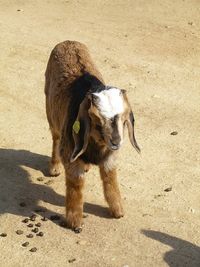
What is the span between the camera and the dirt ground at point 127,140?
301 inches

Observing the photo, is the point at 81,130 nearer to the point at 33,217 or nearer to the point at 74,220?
the point at 74,220

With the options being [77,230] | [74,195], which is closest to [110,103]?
[74,195]

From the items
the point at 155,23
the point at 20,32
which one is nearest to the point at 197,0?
the point at 155,23

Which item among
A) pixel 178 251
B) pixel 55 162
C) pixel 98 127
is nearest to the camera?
pixel 98 127

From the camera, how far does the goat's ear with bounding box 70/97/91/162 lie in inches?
275

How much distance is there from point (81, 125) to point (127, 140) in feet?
9.95

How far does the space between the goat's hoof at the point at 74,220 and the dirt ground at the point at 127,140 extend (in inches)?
3.7

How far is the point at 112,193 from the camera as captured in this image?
26.7 ft

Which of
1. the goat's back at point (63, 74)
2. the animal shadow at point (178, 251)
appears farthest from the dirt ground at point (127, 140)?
the goat's back at point (63, 74)

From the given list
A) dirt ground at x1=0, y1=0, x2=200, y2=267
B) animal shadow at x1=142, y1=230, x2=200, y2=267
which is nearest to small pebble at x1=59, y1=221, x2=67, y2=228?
dirt ground at x1=0, y1=0, x2=200, y2=267

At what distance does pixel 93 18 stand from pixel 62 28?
1.00 m

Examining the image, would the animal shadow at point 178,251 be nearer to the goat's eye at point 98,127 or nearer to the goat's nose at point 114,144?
the goat's nose at point 114,144

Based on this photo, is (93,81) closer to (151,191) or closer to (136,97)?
(151,191)

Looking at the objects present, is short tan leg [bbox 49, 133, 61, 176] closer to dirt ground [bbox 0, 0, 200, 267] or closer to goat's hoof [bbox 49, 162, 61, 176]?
goat's hoof [bbox 49, 162, 61, 176]
